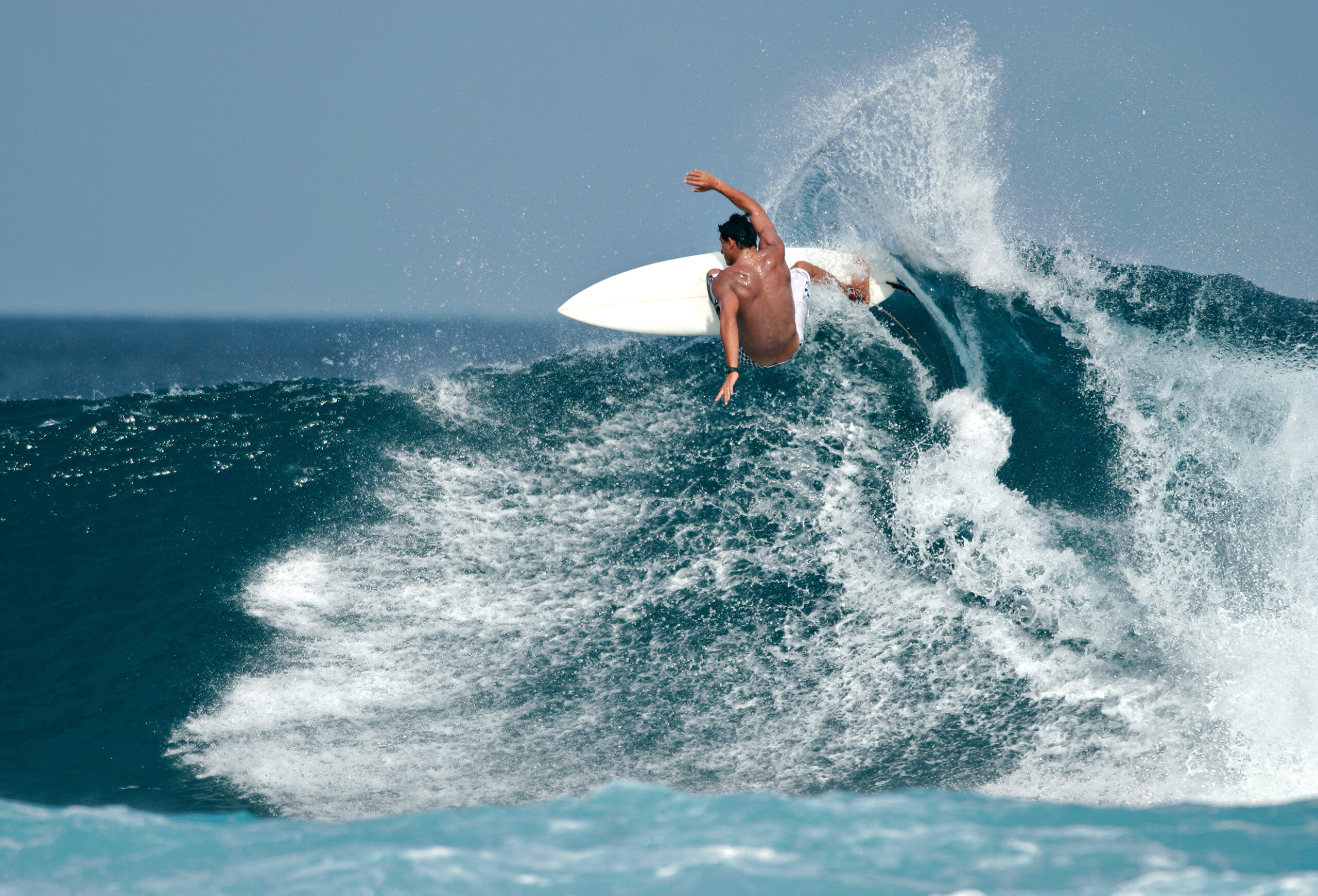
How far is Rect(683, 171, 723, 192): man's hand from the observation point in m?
5.17

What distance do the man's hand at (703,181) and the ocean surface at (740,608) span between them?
4.48 feet

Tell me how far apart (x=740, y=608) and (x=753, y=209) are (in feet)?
8.97

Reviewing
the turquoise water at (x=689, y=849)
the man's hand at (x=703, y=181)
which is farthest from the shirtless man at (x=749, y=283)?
the turquoise water at (x=689, y=849)

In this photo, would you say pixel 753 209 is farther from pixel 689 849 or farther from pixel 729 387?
pixel 689 849

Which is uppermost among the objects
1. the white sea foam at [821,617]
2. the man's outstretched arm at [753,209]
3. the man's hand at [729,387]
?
the man's outstretched arm at [753,209]

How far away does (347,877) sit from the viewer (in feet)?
13.7

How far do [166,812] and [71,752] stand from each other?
0.86 m

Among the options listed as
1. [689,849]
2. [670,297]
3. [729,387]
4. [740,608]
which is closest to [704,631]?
[740,608]

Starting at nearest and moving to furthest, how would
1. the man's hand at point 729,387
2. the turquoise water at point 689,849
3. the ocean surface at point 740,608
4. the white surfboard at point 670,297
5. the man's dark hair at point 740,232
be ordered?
the turquoise water at point 689,849
the ocean surface at point 740,608
the man's hand at point 729,387
the man's dark hair at point 740,232
the white surfboard at point 670,297

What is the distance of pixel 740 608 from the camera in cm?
523

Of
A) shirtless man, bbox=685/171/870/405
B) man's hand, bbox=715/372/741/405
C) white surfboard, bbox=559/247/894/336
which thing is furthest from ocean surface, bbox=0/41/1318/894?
man's hand, bbox=715/372/741/405

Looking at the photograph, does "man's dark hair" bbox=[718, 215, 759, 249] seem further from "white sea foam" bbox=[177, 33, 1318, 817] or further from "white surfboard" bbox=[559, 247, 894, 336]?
"white sea foam" bbox=[177, 33, 1318, 817]

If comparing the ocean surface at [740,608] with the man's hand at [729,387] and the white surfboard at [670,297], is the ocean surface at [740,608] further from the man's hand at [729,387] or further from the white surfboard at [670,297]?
the man's hand at [729,387]

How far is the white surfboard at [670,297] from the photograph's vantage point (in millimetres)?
6164
